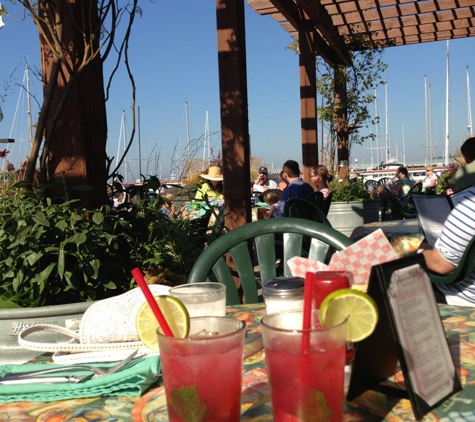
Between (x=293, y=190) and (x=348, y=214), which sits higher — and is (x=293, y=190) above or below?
above

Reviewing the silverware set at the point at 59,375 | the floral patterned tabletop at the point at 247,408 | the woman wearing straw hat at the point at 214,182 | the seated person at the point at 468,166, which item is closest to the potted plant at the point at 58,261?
the silverware set at the point at 59,375

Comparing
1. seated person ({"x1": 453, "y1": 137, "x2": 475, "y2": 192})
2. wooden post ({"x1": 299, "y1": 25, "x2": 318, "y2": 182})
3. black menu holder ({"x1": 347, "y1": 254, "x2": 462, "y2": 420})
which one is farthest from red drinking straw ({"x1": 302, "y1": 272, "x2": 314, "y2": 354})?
wooden post ({"x1": 299, "y1": 25, "x2": 318, "y2": 182})

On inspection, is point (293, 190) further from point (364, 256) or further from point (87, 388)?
point (87, 388)

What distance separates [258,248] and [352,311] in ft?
4.20

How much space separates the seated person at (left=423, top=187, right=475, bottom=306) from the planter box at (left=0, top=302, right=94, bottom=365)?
1257 mm

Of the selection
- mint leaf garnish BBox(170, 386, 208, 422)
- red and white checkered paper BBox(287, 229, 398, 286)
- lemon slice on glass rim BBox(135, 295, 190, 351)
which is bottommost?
mint leaf garnish BBox(170, 386, 208, 422)

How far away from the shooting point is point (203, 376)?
0.71 metres

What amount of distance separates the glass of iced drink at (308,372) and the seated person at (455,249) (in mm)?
1457

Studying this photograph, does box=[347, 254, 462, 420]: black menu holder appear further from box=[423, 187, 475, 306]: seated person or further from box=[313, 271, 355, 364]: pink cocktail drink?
box=[423, 187, 475, 306]: seated person

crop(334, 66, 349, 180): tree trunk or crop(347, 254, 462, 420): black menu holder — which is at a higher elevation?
crop(334, 66, 349, 180): tree trunk

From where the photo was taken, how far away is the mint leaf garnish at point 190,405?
713 mm

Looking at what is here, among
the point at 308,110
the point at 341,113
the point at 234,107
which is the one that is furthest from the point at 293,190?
the point at 341,113

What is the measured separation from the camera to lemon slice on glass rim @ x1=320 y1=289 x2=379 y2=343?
785mm

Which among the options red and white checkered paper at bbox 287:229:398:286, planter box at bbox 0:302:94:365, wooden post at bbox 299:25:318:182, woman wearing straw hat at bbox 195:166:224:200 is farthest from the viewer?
wooden post at bbox 299:25:318:182
